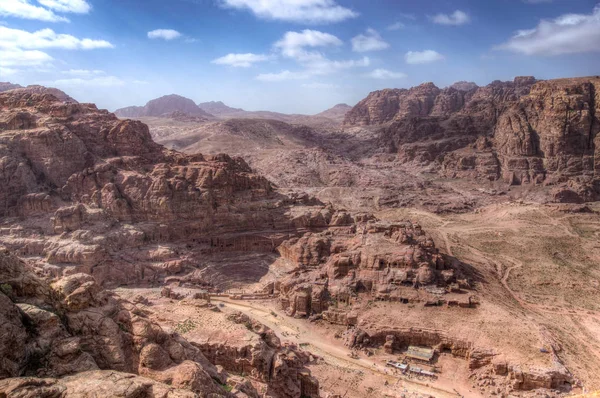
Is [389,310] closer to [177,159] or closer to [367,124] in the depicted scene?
[177,159]

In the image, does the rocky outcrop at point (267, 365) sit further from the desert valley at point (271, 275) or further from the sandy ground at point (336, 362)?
the sandy ground at point (336, 362)

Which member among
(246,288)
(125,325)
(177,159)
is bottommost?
(246,288)

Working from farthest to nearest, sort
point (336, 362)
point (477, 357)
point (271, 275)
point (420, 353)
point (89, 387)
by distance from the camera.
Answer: point (271, 275) < point (420, 353) < point (336, 362) < point (477, 357) < point (89, 387)

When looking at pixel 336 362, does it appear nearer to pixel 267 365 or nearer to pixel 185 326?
pixel 267 365

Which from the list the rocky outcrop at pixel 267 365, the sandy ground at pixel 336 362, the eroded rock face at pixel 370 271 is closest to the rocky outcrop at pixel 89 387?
the rocky outcrop at pixel 267 365

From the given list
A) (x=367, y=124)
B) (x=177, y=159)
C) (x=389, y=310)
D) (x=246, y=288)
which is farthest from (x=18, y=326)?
(x=367, y=124)

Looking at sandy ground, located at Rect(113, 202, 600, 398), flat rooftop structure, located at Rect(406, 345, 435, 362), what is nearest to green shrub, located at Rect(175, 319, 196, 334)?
sandy ground, located at Rect(113, 202, 600, 398)

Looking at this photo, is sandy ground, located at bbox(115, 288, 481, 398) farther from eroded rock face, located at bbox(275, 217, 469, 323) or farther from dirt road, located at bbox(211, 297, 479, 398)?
eroded rock face, located at bbox(275, 217, 469, 323)

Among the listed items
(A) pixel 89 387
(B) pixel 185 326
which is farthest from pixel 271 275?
(A) pixel 89 387

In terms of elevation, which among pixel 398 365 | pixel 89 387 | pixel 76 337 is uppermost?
pixel 76 337
